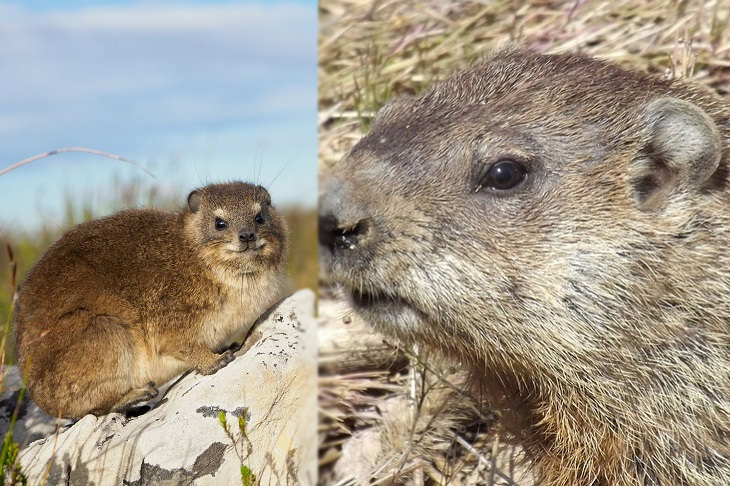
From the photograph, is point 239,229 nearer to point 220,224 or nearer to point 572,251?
point 220,224

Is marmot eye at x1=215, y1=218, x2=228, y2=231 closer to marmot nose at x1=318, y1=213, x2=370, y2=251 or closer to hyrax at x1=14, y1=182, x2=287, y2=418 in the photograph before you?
hyrax at x1=14, y1=182, x2=287, y2=418

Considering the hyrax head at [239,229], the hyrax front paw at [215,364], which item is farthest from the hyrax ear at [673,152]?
the hyrax front paw at [215,364]

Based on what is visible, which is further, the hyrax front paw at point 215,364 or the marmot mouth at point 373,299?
the hyrax front paw at point 215,364

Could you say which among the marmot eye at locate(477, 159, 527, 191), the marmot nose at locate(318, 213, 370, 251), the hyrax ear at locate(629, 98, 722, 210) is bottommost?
the marmot nose at locate(318, 213, 370, 251)

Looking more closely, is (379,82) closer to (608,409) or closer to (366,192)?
(366,192)

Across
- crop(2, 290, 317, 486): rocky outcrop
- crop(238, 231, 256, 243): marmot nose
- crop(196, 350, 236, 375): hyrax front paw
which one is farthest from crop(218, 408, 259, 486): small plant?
crop(238, 231, 256, 243): marmot nose

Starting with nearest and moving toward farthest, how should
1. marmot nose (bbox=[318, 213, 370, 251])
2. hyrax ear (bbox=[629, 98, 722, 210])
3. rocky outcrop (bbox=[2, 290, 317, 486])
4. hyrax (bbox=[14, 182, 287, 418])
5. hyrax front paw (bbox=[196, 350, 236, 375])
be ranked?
1. marmot nose (bbox=[318, 213, 370, 251])
2. hyrax ear (bbox=[629, 98, 722, 210])
3. rocky outcrop (bbox=[2, 290, 317, 486])
4. hyrax (bbox=[14, 182, 287, 418])
5. hyrax front paw (bbox=[196, 350, 236, 375])

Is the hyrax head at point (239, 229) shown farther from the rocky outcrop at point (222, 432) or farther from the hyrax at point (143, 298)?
the rocky outcrop at point (222, 432)

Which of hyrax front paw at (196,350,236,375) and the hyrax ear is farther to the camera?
hyrax front paw at (196,350,236,375)
